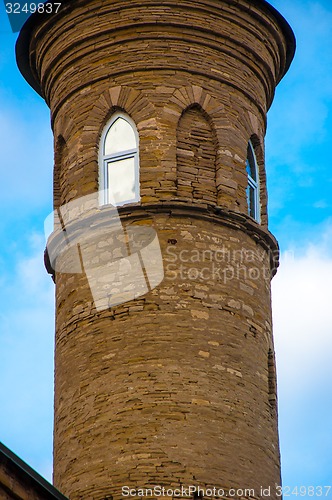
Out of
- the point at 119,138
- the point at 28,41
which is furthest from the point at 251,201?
the point at 28,41

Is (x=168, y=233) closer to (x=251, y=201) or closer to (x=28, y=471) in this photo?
(x=251, y=201)

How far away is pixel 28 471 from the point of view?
19688mm

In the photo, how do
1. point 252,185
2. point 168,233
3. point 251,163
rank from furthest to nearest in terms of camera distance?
1. point 251,163
2. point 252,185
3. point 168,233

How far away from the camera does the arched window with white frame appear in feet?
77.0

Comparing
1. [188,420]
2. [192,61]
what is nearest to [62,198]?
[192,61]

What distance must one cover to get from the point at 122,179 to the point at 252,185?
2.26 meters

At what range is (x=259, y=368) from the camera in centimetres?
2281

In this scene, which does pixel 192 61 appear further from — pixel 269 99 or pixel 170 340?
pixel 170 340

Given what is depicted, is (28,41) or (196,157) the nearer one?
(196,157)

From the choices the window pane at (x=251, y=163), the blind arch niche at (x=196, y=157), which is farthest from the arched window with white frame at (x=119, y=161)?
the window pane at (x=251, y=163)

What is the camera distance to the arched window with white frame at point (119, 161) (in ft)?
77.0

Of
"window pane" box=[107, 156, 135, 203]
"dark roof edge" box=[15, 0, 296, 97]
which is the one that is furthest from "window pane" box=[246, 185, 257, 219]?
"dark roof edge" box=[15, 0, 296, 97]

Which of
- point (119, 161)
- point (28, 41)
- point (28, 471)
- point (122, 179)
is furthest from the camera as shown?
point (28, 41)

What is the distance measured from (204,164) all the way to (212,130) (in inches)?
23.8
